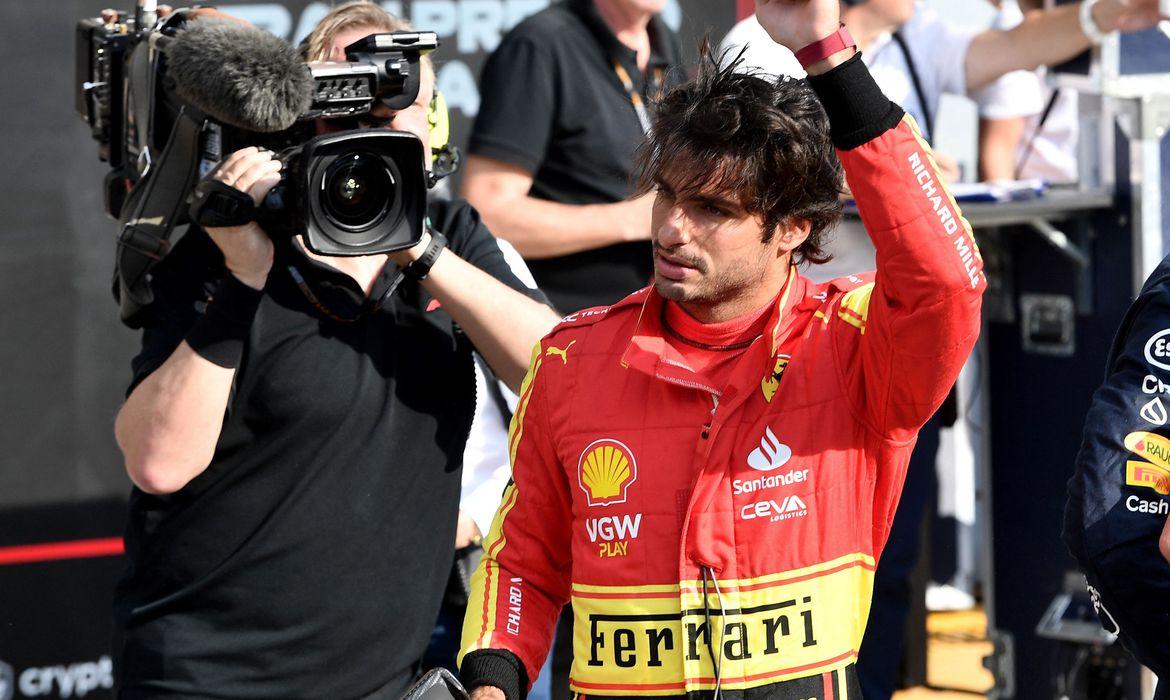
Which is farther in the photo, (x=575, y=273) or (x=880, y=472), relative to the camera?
(x=575, y=273)

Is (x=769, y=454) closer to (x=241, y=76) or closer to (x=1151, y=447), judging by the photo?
(x=1151, y=447)

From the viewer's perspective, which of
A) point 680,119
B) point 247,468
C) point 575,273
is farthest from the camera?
point 575,273

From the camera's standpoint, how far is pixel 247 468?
2.42 meters

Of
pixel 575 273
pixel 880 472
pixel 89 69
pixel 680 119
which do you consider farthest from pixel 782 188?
pixel 575 273

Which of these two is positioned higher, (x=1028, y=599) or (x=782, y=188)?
(x=782, y=188)

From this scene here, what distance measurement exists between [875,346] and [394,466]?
86 centimetres

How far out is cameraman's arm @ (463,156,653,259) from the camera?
12.3 feet

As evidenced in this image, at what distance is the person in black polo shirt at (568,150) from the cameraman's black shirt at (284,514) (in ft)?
4.20

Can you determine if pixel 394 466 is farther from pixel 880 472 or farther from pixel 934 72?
pixel 934 72

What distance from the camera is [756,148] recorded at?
2.07 m

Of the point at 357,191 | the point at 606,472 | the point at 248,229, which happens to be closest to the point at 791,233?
the point at 606,472

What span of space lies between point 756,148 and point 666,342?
286 mm

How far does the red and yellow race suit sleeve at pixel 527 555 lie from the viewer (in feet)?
7.02

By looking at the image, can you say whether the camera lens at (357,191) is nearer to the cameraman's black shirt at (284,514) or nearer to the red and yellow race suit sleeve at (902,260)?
the cameraman's black shirt at (284,514)
